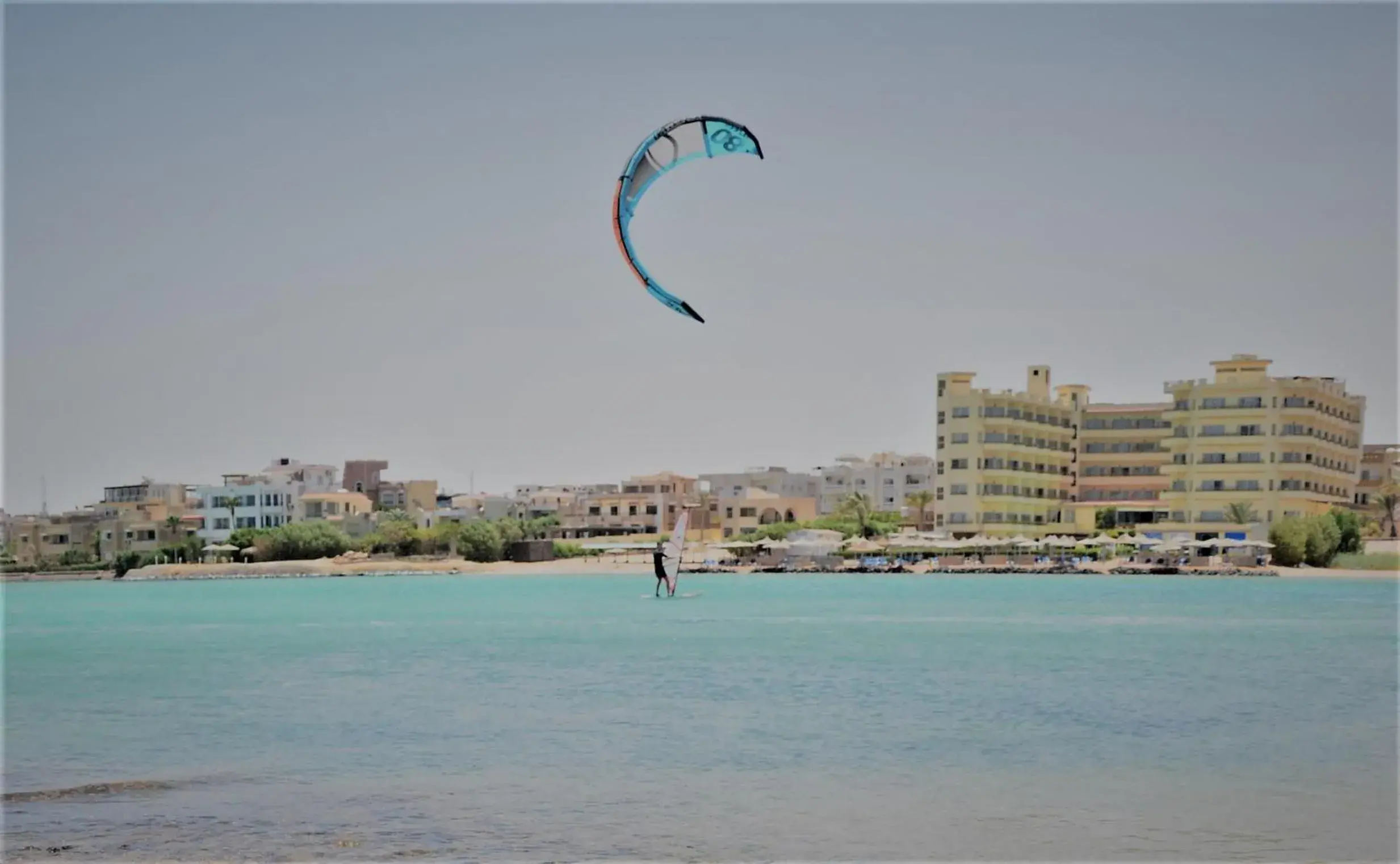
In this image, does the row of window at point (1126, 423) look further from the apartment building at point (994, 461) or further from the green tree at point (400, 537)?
the green tree at point (400, 537)

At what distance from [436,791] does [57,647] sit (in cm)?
3127

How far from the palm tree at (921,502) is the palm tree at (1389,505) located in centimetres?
2956

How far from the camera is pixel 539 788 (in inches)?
607

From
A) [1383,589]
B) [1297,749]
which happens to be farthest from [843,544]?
[1297,749]

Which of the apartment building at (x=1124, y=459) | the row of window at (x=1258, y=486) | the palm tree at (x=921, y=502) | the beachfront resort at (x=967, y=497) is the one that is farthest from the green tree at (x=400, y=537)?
the row of window at (x=1258, y=486)

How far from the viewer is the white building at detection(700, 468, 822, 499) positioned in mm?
122125

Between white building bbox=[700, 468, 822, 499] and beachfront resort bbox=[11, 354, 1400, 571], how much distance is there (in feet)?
0.54

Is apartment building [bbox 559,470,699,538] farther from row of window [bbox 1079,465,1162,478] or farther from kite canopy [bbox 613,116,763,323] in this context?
kite canopy [bbox 613,116,763,323]

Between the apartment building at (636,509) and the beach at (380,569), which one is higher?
the apartment building at (636,509)

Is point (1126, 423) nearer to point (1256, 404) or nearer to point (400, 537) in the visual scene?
point (1256, 404)

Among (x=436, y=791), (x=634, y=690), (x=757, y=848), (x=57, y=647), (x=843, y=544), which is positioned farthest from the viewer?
(x=843, y=544)

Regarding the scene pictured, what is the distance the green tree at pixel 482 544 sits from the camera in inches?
4252

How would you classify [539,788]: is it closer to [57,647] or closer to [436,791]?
[436,791]

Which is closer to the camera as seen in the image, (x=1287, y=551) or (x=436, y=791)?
(x=436, y=791)
